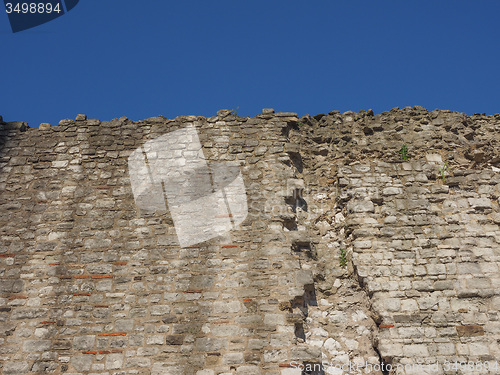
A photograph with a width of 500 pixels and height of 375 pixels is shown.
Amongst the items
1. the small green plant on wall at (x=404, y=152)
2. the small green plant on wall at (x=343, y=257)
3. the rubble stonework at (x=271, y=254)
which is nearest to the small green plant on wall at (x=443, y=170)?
the rubble stonework at (x=271, y=254)

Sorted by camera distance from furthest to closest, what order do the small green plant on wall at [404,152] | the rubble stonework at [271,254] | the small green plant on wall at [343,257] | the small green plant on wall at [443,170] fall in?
the small green plant on wall at [404,152] → the small green plant on wall at [443,170] → the small green plant on wall at [343,257] → the rubble stonework at [271,254]

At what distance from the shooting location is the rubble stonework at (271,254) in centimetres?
533

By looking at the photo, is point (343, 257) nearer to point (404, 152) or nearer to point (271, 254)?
point (271, 254)

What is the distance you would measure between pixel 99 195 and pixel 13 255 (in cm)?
122

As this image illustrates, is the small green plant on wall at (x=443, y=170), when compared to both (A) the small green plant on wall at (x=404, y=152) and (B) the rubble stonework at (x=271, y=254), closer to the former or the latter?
(B) the rubble stonework at (x=271, y=254)

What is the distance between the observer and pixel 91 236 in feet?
20.0

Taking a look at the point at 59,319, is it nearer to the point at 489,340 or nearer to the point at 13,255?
the point at 13,255

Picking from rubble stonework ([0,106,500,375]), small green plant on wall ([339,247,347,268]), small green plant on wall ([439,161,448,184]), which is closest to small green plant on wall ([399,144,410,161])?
rubble stonework ([0,106,500,375])

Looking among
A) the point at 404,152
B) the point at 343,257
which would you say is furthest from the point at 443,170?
the point at 343,257

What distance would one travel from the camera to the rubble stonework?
17.5 ft

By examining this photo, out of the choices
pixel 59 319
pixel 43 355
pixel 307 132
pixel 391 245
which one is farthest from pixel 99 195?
pixel 391 245

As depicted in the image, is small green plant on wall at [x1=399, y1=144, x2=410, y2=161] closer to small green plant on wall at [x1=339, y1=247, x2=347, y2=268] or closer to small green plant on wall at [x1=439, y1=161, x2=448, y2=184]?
small green plant on wall at [x1=439, y1=161, x2=448, y2=184]

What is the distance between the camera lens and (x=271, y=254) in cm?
582

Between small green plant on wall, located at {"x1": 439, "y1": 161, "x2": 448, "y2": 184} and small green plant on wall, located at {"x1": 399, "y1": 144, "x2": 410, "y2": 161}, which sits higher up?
small green plant on wall, located at {"x1": 399, "y1": 144, "x2": 410, "y2": 161}
